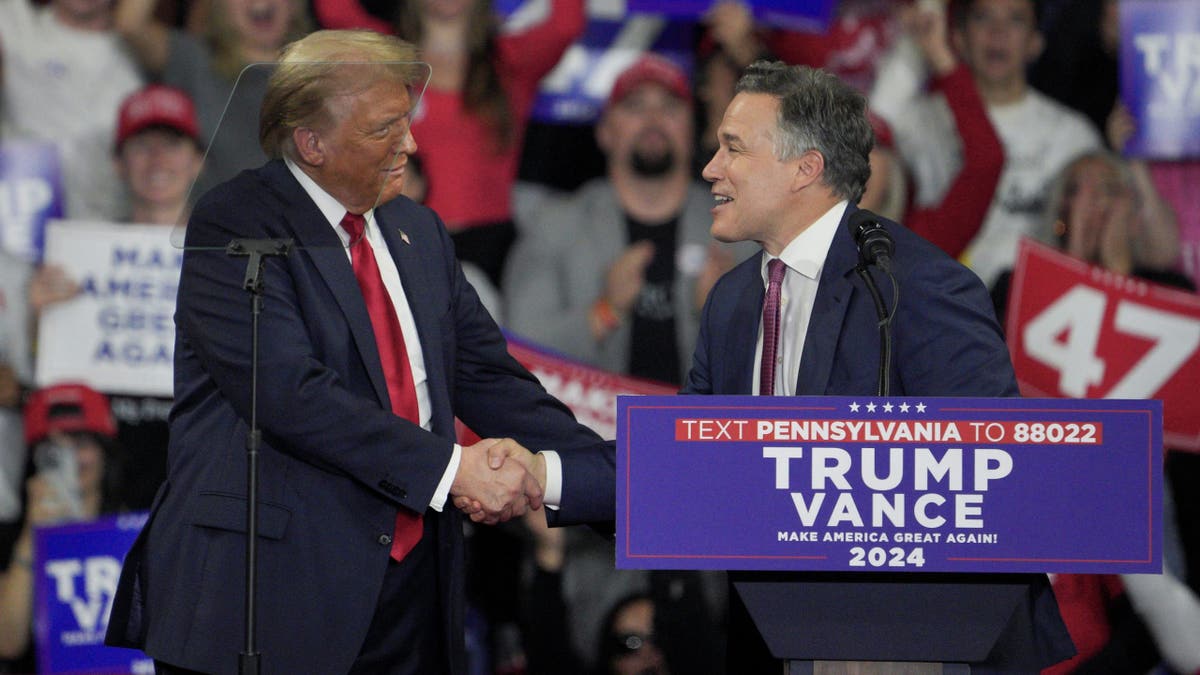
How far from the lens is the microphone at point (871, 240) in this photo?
6.91 feet

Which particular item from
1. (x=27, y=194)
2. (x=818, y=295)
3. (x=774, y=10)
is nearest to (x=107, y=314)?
(x=27, y=194)

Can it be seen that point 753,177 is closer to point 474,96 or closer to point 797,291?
point 797,291

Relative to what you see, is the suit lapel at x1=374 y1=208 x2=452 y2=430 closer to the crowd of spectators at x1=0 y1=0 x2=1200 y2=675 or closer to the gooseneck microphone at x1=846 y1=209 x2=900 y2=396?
the gooseneck microphone at x1=846 y1=209 x2=900 y2=396

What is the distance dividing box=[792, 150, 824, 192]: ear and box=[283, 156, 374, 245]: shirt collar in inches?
31.5

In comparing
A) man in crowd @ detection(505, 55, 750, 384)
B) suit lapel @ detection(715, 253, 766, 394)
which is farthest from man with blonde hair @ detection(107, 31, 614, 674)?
man in crowd @ detection(505, 55, 750, 384)

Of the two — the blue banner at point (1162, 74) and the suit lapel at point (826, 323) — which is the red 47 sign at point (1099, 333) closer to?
the blue banner at point (1162, 74)

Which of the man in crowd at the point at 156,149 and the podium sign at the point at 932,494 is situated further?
the man in crowd at the point at 156,149

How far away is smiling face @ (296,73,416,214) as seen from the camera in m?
2.32

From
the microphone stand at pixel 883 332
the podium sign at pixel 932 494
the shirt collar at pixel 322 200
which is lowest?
the podium sign at pixel 932 494

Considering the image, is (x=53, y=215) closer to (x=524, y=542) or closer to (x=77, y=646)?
(x=77, y=646)

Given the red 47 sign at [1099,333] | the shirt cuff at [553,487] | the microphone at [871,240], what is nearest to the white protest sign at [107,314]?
the shirt cuff at [553,487]

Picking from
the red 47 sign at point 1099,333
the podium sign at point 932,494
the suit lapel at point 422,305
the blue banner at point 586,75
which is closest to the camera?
the podium sign at point 932,494

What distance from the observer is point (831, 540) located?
1836 mm

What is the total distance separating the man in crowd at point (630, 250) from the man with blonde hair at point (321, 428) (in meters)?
2.19
